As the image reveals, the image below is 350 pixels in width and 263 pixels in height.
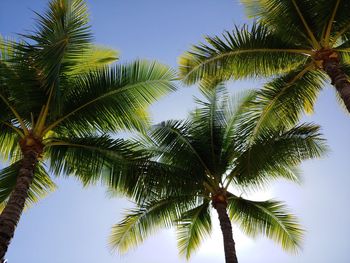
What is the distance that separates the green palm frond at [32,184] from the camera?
10.5 metres

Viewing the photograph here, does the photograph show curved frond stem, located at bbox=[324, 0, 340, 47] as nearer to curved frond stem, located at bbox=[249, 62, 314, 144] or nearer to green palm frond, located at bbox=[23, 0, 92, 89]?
curved frond stem, located at bbox=[249, 62, 314, 144]

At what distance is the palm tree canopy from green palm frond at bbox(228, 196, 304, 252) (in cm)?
427

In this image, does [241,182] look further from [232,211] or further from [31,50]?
[31,50]

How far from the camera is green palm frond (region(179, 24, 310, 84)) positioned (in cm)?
1103

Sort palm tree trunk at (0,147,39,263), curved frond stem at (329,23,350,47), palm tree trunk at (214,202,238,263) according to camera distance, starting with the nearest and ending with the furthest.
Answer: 1. palm tree trunk at (0,147,39,263)
2. curved frond stem at (329,23,350,47)
3. palm tree trunk at (214,202,238,263)

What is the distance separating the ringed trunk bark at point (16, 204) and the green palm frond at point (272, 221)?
6217mm

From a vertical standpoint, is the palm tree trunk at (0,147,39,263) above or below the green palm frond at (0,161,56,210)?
below

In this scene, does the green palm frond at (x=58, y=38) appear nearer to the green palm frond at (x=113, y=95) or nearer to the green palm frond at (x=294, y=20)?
the green palm frond at (x=113, y=95)

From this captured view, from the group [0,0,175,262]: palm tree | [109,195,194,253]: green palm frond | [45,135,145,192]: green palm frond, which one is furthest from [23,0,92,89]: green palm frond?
[109,195,194,253]: green palm frond

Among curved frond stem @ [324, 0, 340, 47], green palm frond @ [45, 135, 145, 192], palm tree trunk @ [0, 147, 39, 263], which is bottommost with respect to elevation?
palm tree trunk @ [0, 147, 39, 263]

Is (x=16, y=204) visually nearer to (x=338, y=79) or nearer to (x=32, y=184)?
(x=32, y=184)

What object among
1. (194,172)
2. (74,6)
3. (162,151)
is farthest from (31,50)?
(194,172)

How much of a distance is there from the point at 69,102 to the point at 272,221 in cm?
708

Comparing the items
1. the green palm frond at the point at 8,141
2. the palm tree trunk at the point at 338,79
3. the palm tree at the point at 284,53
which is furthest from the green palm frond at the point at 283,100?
the green palm frond at the point at 8,141
